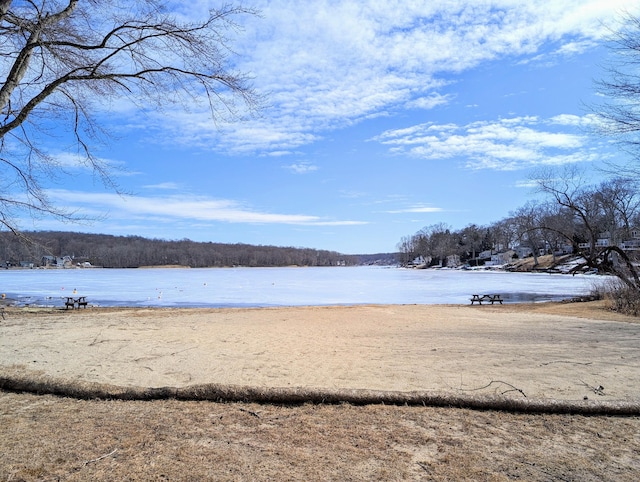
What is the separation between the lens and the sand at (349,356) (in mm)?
6139

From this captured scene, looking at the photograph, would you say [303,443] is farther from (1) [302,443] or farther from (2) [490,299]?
(2) [490,299]

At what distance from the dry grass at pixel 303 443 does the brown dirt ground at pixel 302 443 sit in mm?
10

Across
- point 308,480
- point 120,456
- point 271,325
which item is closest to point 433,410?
point 308,480

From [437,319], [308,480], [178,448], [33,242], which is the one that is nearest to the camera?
[308,480]

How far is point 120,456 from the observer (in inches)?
151

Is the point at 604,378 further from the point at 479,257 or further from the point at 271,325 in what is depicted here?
the point at 479,257

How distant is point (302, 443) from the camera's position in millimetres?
4125

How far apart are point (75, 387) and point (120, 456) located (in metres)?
2.49

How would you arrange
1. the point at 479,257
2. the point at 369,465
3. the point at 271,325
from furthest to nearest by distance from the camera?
the point at 479,257, the point at 271,325, the point at 369,465

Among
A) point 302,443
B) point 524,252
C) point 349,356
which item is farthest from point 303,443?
point 524,252

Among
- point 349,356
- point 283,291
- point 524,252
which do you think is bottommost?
point 283,291

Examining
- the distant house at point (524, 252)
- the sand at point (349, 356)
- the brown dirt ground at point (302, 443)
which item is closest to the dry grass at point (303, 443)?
the brown dirt ground at point (302, 443)

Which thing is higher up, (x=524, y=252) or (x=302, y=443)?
(x=524, y=252)

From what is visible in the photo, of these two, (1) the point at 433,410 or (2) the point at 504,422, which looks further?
(1) the point at 433,410
